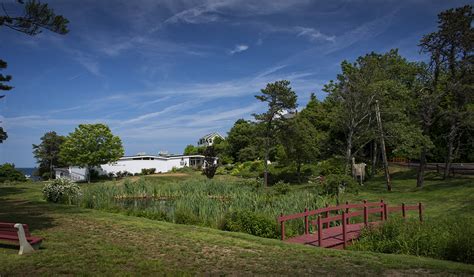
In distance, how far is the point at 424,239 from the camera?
1027 cm

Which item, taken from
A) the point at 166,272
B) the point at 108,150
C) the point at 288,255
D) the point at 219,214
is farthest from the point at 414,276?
the point at 108,150

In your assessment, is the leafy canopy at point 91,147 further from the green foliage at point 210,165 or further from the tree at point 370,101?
the tree at point 370,101

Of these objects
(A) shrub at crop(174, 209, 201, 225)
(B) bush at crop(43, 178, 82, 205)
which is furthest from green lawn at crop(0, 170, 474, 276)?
(B) bush at crop(43, 178, 82, 205)

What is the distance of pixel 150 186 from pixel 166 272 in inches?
662

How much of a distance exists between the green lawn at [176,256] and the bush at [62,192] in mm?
7125

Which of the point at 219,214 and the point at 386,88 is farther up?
the point at 386,88

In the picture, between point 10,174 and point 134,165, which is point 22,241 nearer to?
point 10,174

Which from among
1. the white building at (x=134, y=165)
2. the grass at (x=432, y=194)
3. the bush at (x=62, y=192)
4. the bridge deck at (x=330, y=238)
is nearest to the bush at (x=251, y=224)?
the bridge deck at (x=330, y=238)

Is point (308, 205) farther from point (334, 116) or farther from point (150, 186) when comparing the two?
point (334, 116)

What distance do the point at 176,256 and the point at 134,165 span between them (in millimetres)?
51347

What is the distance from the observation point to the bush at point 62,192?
790 inches

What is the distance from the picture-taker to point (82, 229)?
11.8 m

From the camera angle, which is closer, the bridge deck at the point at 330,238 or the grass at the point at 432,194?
the bridge deck at the point at 330,238

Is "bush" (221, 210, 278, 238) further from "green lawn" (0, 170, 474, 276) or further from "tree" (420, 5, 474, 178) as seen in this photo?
"tree" (420, 5, 474, 178)
